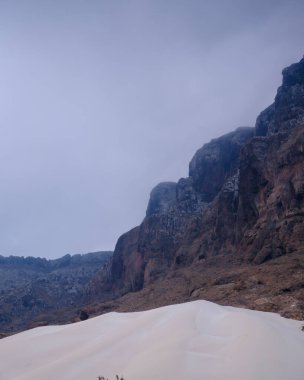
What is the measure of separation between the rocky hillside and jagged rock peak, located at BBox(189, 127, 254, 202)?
30.3 meters

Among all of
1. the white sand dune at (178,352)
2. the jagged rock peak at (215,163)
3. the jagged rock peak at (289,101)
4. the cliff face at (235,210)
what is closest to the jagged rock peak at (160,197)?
the jagged rock peak at (215,163)

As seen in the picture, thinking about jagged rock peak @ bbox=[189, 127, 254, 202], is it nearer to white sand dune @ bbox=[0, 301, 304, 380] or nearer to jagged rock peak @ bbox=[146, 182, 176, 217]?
jagged rock peak @ bbox=[146, 182, 176, 217]

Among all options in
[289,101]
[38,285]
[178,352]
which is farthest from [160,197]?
[178,352]

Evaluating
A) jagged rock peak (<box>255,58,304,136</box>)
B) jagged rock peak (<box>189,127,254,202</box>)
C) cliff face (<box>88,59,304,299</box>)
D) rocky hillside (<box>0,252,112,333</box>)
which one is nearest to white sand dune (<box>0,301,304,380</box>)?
cliff face (<box>88,59,304,299</box>)

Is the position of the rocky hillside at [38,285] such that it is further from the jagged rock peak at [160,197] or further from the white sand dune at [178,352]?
the white sand dune at [178,352]

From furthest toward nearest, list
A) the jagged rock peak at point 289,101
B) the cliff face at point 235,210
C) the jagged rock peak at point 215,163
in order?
1. the jagged rock peak at point 215,163
2. the jagged rock peak at point 289,101
3. the cliff face at point 235,210

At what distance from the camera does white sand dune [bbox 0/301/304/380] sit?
6309 mm

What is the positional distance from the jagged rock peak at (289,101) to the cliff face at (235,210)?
5.8 inches

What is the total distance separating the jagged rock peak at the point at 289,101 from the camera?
43591 mm

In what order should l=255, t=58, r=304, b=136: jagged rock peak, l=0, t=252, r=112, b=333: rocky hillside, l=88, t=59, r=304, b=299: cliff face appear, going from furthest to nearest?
l=0, t=252, r=112, b=333: rocky hillside, l=255, t=58, r=304, b=136: jagged rock peak, l=88, t=59, r=304, b=299: cliff face

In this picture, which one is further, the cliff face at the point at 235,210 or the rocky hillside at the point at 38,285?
the rocky hillside at the point at 38,285

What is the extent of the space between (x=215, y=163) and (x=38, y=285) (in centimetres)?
4146

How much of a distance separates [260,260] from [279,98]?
34502 millimetres

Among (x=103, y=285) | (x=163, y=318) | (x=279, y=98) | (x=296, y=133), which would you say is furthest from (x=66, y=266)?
(x=163, y=318)
